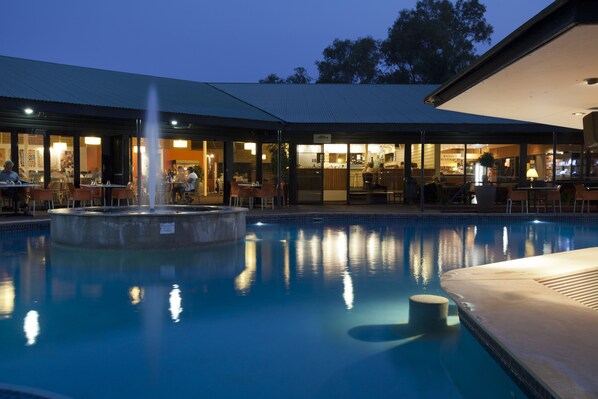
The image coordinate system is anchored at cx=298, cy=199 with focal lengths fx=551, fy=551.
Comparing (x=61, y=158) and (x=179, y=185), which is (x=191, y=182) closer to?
(x=179, y=185)

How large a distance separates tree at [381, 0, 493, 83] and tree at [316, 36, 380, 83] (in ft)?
3.47

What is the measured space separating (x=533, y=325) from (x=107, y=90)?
12.8 metres

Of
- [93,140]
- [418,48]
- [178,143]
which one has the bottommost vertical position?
[93,140]

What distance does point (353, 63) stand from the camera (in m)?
41.2

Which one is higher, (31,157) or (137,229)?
(31,157)

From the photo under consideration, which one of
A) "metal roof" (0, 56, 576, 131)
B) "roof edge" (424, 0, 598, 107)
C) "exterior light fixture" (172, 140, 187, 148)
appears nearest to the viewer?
"roof edge" (424, 0, 598, 107)

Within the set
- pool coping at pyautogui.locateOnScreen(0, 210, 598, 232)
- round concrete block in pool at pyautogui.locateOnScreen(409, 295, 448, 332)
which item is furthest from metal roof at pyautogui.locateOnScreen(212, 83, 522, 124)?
round concrete block in pool at pyautogui.locateOnScreen(409, 295, 448, 332)

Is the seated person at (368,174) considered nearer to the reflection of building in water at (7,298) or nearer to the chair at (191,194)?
the chair at (191,194)

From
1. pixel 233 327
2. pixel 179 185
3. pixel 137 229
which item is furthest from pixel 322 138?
pixel 233 327

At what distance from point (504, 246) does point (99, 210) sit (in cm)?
731

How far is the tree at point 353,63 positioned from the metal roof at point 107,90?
950 inches

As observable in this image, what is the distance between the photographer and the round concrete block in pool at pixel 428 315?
4.36 metres

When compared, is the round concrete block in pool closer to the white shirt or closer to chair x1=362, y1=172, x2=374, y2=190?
the white shirt

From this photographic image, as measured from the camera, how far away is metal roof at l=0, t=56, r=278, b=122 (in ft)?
39.2
